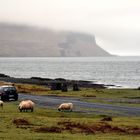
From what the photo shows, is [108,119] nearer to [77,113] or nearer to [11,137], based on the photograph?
[77,113]

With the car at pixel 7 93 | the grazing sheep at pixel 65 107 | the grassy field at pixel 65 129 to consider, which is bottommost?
the grassy field at pixel 65 129

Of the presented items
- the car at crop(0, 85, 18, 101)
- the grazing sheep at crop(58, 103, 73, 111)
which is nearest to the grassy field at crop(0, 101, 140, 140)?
the grazing sheep at crop(58, 103, 73, 111)

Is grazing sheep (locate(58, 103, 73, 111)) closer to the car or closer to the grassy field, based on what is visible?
the grassy field

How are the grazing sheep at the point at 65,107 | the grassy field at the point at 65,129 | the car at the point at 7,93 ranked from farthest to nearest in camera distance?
the car at the point at 7,93 → the grazing sheep at the point at 65,107 → the grassy field at the point at 65,129

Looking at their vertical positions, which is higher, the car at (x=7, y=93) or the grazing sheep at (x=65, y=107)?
the car at (x=7, y=93)

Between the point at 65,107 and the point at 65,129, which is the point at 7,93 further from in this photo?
the point at 65,129

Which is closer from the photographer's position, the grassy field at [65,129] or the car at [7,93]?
the grassy field at [65,129]

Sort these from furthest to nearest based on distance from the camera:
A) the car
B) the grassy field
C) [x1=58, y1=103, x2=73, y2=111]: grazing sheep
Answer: the car
[x1=58, y1=103, x2=73, y2=111]: grazing sheep
the grassy field

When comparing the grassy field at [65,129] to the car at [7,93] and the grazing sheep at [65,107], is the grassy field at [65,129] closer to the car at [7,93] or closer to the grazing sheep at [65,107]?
the grazing sheep at [65,107]

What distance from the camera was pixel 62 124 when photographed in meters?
37.2

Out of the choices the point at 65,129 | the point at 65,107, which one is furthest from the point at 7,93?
the point at 65,129

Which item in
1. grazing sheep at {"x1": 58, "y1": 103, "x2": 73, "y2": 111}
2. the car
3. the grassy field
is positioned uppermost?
the car

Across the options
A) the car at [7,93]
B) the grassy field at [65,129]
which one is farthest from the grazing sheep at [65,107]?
the car at [7,93]

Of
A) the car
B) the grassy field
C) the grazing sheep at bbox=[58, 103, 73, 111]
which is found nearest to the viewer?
the grassy field
